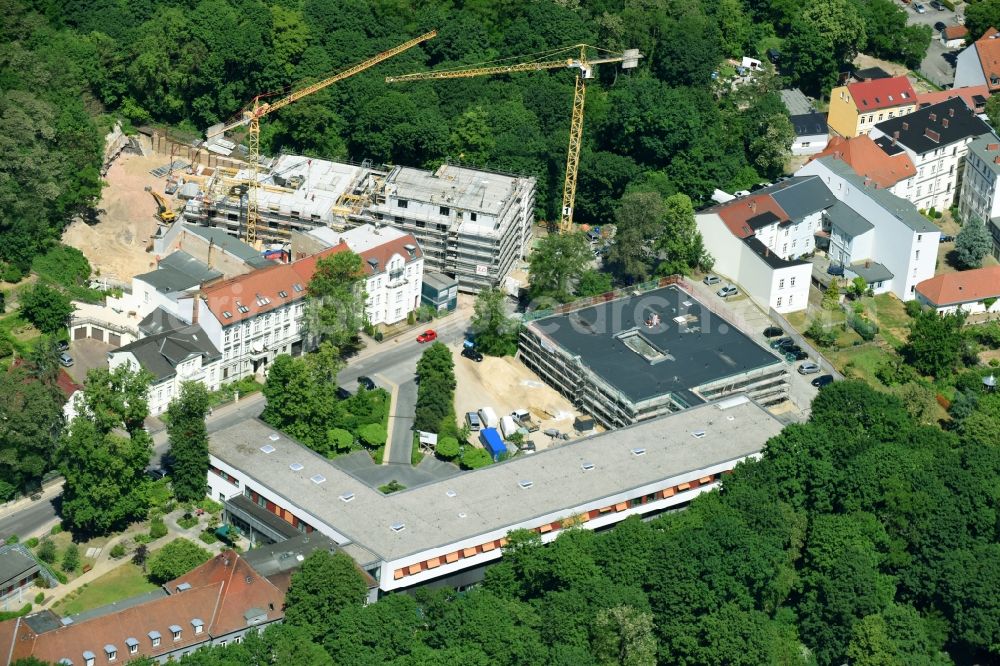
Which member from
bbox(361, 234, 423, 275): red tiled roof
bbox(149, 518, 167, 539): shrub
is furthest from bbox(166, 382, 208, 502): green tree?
bbox(361, 234, 423, 275): red tiled roof

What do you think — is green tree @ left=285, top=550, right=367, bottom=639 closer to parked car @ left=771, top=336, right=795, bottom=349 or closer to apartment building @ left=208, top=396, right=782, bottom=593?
apartment building @ left=208, top=396, right=782, bottom=593

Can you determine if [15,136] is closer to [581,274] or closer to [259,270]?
[259,270]

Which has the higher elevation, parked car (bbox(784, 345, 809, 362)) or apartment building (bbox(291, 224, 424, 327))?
apartment building (bbox(291, 224, 424, 327))

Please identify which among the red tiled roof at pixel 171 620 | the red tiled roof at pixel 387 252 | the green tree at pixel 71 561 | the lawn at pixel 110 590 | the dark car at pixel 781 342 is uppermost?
the red tiled roof at pixel 387 252

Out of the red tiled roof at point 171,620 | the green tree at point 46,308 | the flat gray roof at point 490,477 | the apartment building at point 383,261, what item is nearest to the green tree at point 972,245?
the flat gray roof at point 490,477

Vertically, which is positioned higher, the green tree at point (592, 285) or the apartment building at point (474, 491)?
the green tree at point (592, 285)

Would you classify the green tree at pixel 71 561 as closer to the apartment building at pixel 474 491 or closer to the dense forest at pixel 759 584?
the apartment building at pixel 474 491

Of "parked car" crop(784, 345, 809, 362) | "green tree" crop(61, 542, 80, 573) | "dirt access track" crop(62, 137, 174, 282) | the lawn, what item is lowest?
the lawn

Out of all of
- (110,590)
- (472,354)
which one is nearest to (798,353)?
(472,354)
